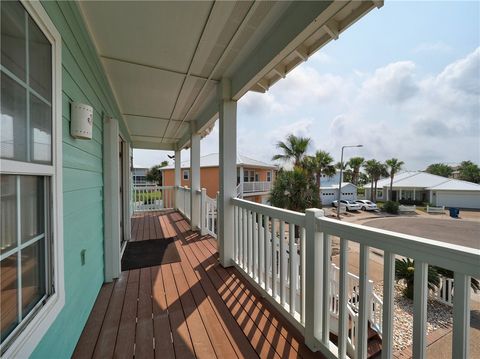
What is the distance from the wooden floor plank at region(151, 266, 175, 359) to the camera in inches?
59.4

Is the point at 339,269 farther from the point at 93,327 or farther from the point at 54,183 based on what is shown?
the point at 93,327

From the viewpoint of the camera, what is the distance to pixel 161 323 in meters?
1.80

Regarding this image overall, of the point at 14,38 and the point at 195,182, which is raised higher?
the point at 14,38

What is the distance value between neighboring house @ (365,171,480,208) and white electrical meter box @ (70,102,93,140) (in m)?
20.9

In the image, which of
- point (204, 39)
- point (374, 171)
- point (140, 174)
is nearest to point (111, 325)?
point (204, 39)

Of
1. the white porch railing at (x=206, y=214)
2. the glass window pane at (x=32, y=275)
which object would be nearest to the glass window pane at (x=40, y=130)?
the glass window pane at (x=32, y=275)

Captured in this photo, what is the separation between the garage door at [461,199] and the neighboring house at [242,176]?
14290mm

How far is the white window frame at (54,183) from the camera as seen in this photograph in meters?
0.90

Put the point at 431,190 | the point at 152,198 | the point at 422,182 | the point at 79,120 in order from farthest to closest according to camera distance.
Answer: the point at 422,182 < the point at 431,190 < the point at 152,198 < the point at 79,120

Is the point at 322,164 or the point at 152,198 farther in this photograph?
the point at 322,164

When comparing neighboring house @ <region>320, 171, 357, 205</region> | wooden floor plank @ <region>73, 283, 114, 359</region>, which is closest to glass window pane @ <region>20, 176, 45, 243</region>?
wooden floor plank @ <region>73, 283, 114, 359</region>

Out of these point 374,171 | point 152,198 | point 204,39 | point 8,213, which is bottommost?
point 152,198

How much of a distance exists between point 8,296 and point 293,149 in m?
12.9

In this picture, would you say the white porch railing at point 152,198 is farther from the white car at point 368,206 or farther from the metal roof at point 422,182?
the white car at point 368,206
